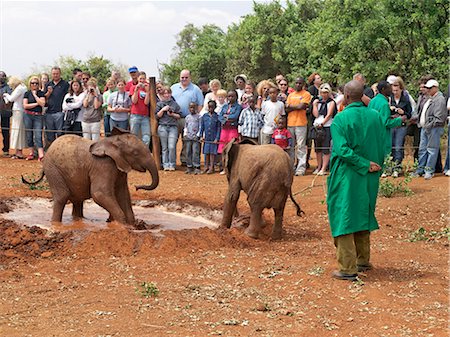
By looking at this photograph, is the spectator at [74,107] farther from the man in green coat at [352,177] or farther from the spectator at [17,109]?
the man in green coat at [352,177]

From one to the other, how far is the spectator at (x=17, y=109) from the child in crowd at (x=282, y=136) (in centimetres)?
690

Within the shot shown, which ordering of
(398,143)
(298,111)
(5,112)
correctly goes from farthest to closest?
(5,112)
(298,111)
(398,143)

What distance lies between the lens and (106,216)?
41.7 feet

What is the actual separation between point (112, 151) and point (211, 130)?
649cm

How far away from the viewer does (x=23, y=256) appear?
9.65 metres

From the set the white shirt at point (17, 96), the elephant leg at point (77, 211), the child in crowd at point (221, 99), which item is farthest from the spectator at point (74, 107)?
the elephant leg at point (77, 211)

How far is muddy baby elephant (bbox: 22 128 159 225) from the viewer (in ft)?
37.0

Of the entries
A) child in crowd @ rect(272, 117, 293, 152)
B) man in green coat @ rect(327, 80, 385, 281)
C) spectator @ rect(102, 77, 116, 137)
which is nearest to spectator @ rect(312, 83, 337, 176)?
child in crowd @ rect(272, 117, 293, 152)

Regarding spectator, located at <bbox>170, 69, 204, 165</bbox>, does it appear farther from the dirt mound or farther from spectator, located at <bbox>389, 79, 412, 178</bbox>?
the dirt mound

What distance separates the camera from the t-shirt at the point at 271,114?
16.5 meters

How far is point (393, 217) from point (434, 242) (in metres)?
1.73

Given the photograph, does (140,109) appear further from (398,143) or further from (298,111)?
(398,143)

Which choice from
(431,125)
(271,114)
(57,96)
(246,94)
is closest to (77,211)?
(271,114)

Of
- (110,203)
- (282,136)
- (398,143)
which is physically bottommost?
(110,203)
